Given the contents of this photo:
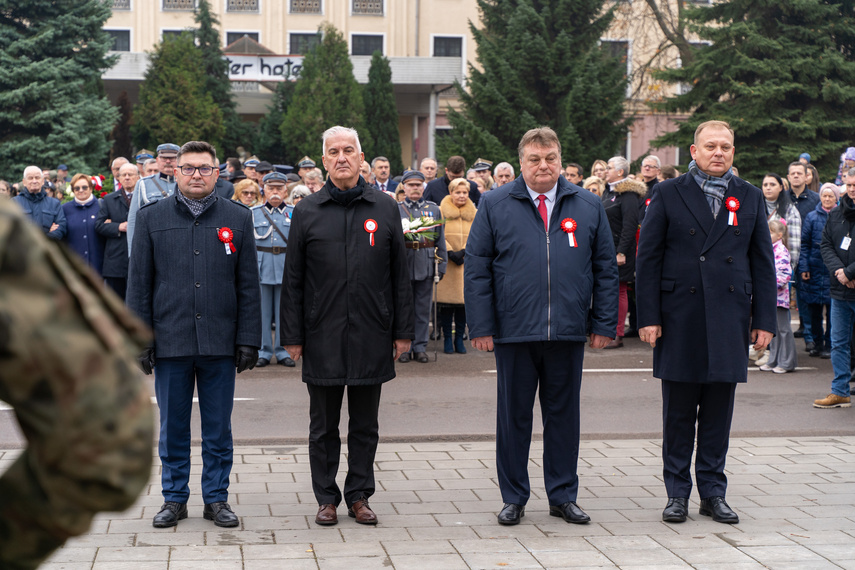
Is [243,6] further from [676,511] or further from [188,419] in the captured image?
[676,511]

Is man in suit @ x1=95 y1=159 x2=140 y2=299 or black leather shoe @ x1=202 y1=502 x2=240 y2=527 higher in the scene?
man in suit @ x1=95 y1=159 x2=140 y2=299

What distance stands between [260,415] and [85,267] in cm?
766

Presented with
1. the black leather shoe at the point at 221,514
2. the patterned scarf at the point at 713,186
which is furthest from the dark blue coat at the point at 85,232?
the patterned scarf at the point at 713,186

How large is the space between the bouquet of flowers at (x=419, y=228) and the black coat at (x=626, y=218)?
2.54 m

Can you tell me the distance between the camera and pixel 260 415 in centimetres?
890

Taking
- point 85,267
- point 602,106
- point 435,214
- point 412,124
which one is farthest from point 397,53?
point 85,267

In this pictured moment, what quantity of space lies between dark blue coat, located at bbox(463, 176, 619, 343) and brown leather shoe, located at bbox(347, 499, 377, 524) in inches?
44.6

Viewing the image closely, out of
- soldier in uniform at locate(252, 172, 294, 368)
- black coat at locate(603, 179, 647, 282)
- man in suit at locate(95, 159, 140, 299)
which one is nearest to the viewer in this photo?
soldier in uniform at locate(252, 172, 294, 368)

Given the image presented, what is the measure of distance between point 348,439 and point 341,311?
73cm

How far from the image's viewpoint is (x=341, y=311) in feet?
18.9

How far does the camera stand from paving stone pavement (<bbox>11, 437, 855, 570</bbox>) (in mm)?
4957

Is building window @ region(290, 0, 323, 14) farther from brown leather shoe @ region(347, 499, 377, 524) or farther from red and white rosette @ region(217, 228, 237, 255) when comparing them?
brown leather shoe @ region(347, 499, 377, 524)

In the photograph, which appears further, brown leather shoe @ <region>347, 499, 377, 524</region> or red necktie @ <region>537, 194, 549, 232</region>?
red necktie @ <region>537, 194, 549, 232</region>

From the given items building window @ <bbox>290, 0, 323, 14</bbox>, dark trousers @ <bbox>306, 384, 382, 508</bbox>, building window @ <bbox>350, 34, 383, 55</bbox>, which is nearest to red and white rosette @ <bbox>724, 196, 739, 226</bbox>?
dark trousers @ <bbox>306, 384, 382, 508</bbox>
